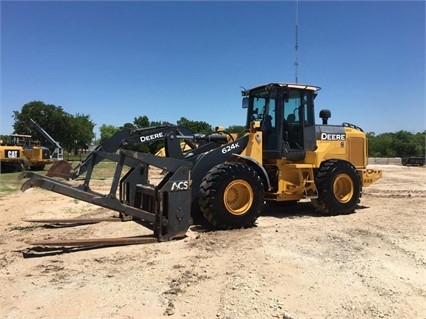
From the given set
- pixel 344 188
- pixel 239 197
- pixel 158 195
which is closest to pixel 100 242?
pixel 158 195

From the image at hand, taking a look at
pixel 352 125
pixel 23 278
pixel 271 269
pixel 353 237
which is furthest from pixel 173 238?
pixel 352 125

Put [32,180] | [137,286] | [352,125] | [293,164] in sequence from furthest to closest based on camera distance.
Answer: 1. [352,125]
2. [293,164]
3. [32,180]
4. [137,286]

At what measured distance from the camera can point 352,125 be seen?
10.8 meters

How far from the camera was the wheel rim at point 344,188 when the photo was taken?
30.9 ft

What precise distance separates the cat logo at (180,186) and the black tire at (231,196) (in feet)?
1.60

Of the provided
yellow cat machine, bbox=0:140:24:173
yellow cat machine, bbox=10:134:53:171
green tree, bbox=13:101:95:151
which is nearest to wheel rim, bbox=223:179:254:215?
yellow cat machine, bbox=0:140:24:173

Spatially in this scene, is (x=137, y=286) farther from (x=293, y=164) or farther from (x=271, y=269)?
(x=293, y=164)

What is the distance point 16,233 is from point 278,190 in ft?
16.8

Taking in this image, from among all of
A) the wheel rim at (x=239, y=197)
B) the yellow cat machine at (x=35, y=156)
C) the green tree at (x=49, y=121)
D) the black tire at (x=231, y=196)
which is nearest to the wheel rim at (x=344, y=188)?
the black tire at (x=231, y=196)

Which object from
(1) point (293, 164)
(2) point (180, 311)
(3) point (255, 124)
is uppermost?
(3) point (255, 124)

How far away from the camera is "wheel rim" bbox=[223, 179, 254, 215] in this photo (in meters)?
7.34

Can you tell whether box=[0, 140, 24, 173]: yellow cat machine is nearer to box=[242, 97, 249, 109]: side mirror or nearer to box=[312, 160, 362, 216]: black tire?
box=[242, 97, 249, 109]: side mirror

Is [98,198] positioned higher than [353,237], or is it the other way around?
[98,198]

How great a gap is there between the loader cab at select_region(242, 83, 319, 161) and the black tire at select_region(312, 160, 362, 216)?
2.17 ft
